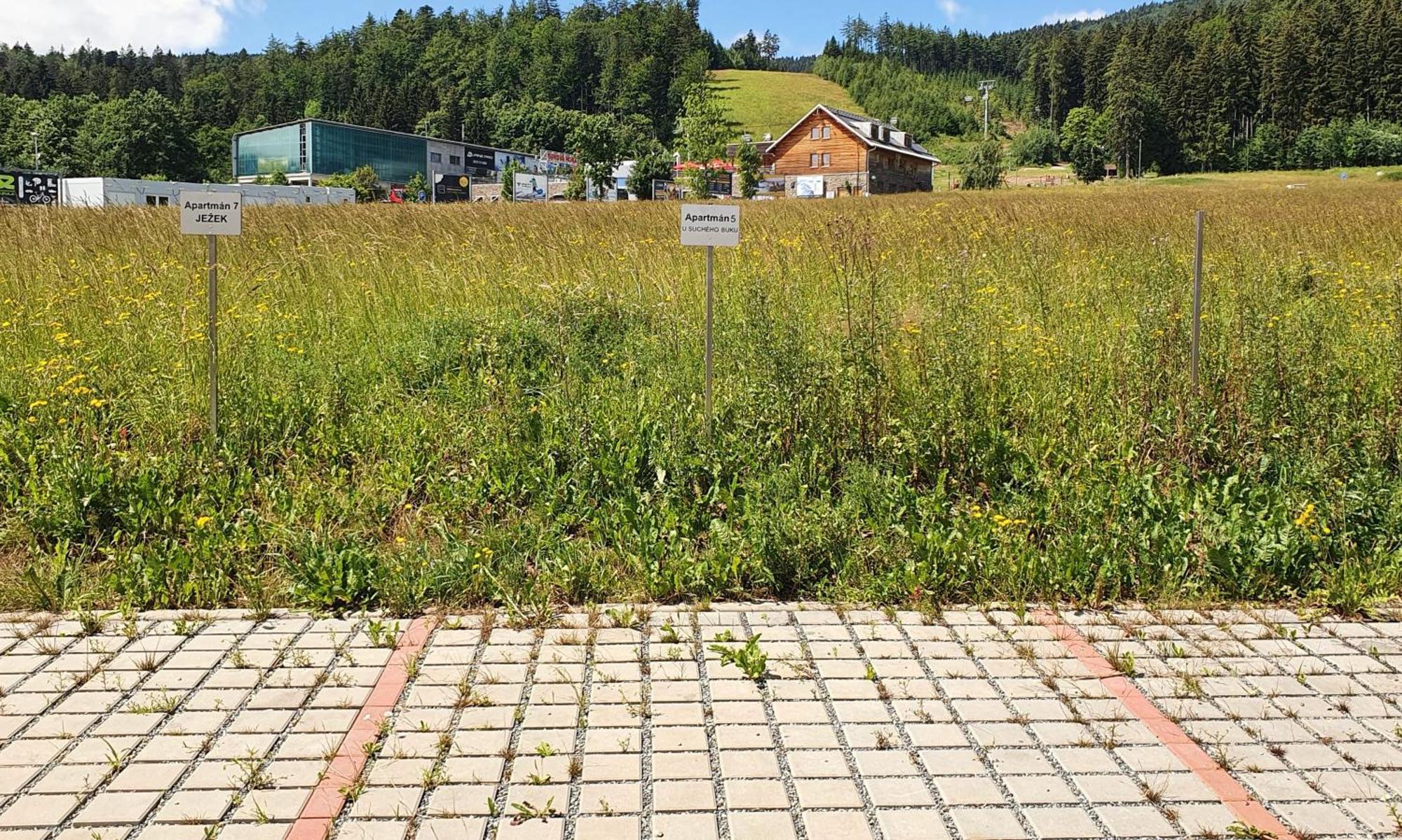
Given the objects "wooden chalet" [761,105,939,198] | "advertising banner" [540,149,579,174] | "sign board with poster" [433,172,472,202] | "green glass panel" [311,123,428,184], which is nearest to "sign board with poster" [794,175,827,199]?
"wooden chalet" [761,105,939,198]

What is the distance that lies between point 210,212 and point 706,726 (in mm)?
4937

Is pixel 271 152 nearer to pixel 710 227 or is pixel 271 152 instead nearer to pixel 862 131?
pixel 862 131

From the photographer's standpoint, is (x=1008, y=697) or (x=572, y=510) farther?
(x=572, y=510)

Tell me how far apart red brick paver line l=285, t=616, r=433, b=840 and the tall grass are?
54 centimetres

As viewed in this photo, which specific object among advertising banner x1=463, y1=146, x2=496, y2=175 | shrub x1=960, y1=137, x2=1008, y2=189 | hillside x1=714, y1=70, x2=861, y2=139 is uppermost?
hillside x1=714, y1=70, x2=861, y2=139

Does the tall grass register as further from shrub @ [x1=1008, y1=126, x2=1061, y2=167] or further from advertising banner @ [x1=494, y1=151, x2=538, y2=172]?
advertising banner @ [x1=494, y1=151, x2=538, y2=172]

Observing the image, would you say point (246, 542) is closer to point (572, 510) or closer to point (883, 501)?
point (572, 510)

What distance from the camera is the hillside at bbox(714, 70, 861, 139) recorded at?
153125 mm

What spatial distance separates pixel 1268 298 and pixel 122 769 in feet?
24.9

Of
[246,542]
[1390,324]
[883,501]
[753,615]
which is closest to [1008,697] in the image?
[753,615]

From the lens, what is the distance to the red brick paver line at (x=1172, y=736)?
299cm

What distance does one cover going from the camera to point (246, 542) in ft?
17.2

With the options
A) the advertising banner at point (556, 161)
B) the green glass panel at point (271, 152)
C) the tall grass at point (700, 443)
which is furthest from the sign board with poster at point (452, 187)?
the tall grass at point (700, 443)

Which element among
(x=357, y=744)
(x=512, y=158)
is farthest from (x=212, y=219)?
(x=512, y=158)
